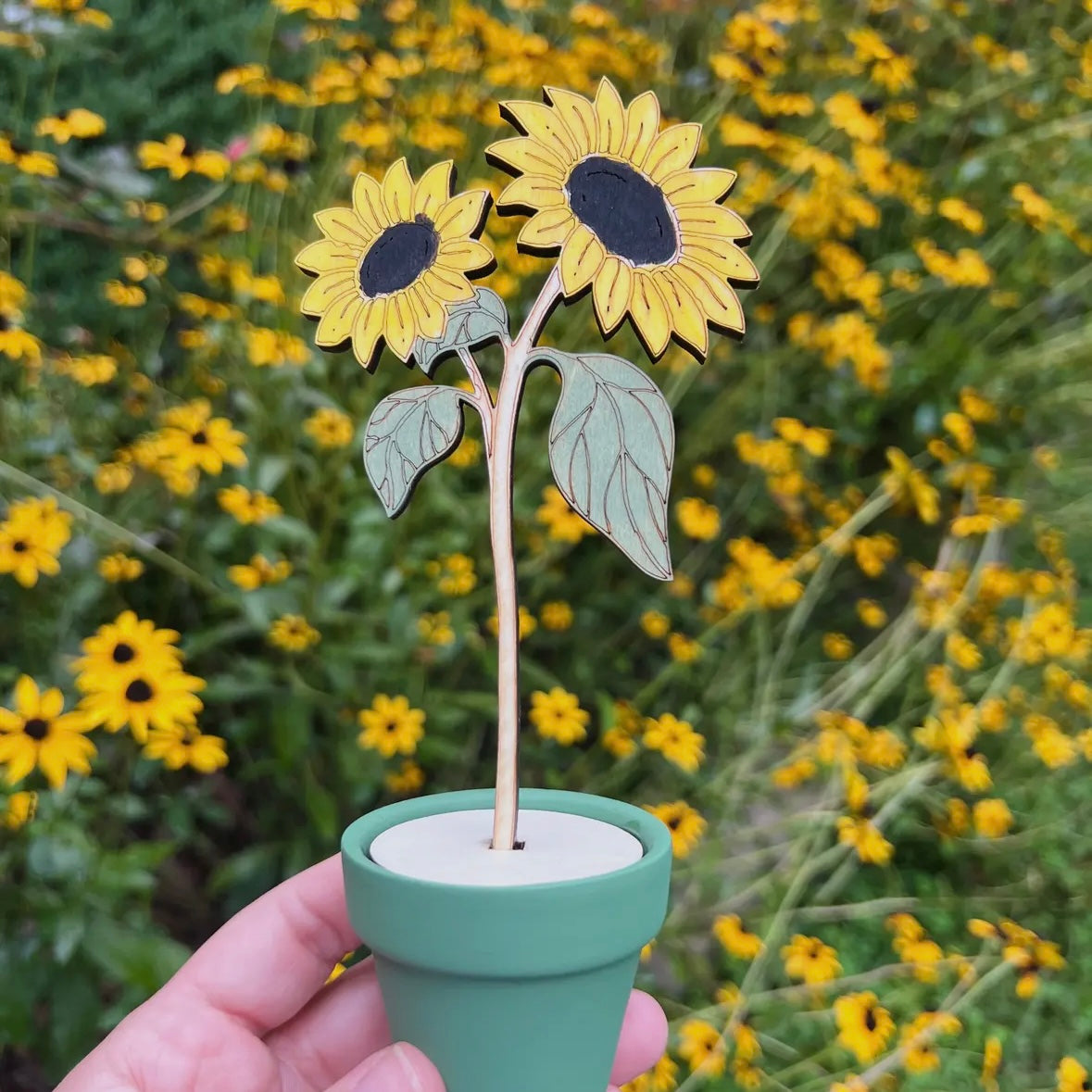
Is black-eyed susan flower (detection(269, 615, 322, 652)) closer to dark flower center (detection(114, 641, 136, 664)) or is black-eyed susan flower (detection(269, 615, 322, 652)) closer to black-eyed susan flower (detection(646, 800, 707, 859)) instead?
dark flower center (detection(114, 641, 136, 664))

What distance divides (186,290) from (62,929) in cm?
109

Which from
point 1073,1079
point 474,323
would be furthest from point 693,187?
point 1073,1079

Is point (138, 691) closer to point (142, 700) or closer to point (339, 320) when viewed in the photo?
point (142, 700)

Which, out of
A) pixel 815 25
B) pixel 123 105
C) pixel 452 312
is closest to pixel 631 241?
pixel 452 312

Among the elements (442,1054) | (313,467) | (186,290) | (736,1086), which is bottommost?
(736,1086)

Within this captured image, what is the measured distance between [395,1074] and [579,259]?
0.36 metres

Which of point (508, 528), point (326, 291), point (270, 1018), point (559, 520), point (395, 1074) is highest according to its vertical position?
point (326, 291)

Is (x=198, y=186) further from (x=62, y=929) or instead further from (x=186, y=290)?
(x=62, y=929)

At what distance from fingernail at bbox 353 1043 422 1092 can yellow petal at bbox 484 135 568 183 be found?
0.39 metres

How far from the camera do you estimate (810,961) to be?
0.74m

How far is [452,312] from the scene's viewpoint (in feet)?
1.49

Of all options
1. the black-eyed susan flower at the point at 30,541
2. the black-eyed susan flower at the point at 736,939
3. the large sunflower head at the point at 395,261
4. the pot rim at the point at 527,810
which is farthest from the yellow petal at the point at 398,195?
the black-eyed susan flower at the point at 736,939

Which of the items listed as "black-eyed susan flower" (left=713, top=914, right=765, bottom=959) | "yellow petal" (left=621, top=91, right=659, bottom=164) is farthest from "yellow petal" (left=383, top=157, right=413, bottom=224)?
"black-eyed susan flower" (left=713, top=914, right=765, bottom=959)

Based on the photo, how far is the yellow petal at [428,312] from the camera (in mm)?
422
